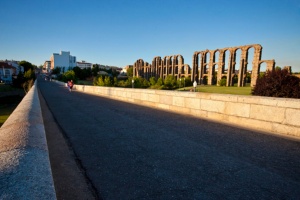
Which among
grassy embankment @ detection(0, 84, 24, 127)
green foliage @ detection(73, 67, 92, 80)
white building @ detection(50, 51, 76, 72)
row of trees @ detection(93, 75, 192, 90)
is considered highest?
white building @ detection(50, 51, 76, 72)

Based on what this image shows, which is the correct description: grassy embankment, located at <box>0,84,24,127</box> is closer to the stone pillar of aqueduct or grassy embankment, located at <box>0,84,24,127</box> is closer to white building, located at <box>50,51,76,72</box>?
the stone pillar of aqueduct

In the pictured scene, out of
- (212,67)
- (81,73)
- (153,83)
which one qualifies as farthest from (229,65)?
(81,73)

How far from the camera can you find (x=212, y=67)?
228ft

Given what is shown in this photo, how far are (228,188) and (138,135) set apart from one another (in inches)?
106

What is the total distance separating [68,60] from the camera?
181 m

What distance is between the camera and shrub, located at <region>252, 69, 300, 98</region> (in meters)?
8.12

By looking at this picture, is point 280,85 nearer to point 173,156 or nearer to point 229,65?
point 173,156

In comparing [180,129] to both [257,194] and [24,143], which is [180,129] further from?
[24,143]

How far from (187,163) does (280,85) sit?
7.38 meters

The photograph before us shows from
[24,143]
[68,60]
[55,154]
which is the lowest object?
[55,154]

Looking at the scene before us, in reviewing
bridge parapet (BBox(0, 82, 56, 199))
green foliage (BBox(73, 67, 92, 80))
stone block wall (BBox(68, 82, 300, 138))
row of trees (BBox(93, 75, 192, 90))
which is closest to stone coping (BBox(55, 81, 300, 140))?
stone block wall (BBox(68, 82, 300, 138))

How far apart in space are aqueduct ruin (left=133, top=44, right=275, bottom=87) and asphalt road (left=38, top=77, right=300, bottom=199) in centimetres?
5889

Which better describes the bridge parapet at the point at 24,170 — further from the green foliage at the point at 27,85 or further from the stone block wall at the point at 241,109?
the green foliage at the point at 27,85

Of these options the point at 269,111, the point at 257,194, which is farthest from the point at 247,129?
the point at 257,194
